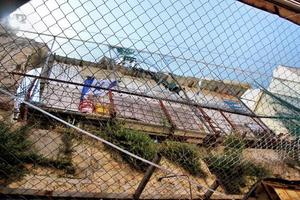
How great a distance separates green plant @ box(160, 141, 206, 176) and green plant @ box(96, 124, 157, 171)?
49 cm

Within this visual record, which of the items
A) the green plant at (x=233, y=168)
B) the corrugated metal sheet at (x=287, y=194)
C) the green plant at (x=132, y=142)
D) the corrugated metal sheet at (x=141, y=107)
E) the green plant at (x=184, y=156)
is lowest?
the corrugated metal sheet at (x=287, y=194)

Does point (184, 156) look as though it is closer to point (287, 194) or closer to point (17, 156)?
point (17, 156)

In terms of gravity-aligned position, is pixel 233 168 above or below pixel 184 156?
below

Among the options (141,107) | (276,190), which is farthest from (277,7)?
(141,107)

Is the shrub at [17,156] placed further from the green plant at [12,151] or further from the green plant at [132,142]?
the green plant at [132,142]

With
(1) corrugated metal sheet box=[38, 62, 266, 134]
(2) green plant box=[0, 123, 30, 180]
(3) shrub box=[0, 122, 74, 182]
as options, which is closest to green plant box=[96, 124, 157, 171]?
(1) corrugated metal sheet box=[38, 62, 266, 134]

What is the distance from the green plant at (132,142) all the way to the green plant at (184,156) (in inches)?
19.3

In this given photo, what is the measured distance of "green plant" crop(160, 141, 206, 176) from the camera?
9305 millimetres

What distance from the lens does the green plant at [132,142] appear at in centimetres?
877

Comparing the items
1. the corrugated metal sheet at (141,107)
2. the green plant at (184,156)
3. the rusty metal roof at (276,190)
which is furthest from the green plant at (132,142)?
the rusty metal roof at (276,190)

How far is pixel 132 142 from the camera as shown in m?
9.03

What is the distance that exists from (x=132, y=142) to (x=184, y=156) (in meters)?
1.67

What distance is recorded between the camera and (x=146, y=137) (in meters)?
9.32

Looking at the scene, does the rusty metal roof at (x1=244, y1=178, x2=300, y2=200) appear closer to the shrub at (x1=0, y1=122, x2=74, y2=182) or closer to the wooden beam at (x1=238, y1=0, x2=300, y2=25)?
the wooden beam at (x1=238, y1=0, x2=300, y2=25)
